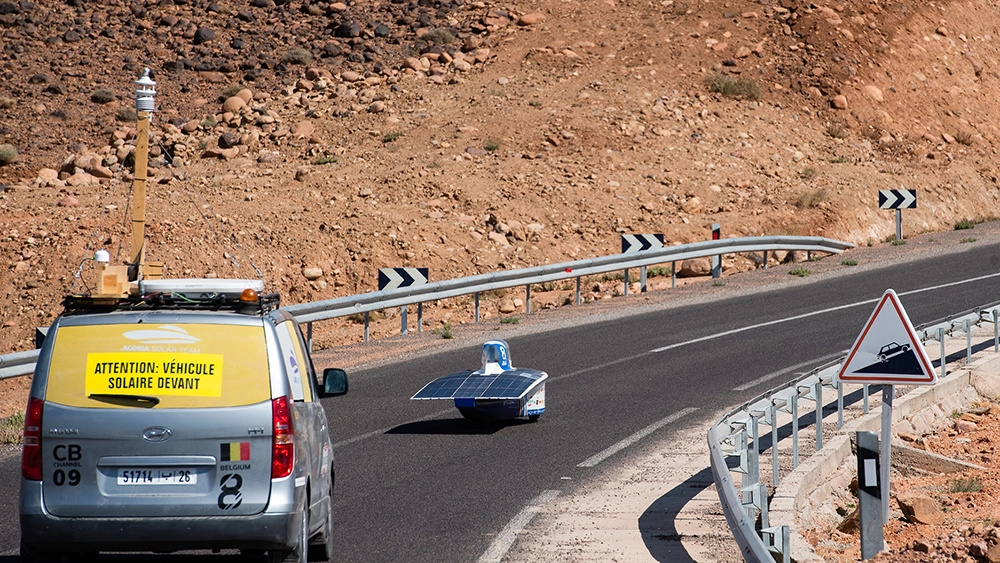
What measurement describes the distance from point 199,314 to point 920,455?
8392mm

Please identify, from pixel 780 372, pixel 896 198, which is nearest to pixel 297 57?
pixel 896 198

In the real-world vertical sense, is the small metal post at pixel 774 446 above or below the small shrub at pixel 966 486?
above

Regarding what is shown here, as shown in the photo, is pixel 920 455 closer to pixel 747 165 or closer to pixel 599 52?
pixel 747 165

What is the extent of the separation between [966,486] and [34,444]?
8405 millimetres

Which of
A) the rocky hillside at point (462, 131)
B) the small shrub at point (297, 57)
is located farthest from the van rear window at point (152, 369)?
the small shrub at point (297, 57)

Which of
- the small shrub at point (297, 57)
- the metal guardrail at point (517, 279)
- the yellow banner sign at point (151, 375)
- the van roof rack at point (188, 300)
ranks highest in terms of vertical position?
the small shrub at point (297, 57)

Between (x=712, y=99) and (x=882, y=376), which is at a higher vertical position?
(x=712, y=99)

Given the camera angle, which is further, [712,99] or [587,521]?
[712,99]

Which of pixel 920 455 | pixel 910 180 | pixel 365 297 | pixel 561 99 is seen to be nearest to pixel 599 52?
pixel 561 99

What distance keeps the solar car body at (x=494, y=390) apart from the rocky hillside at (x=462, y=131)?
1150 cm

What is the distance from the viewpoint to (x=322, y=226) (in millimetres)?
29719

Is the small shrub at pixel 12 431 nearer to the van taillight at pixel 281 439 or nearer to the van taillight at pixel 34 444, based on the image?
the van taillight at pixel 34 444

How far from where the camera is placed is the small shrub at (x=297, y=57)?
4441 centimetres

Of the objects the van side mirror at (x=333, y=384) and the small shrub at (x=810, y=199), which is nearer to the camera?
the van side mirror at (x=333, y=384)
